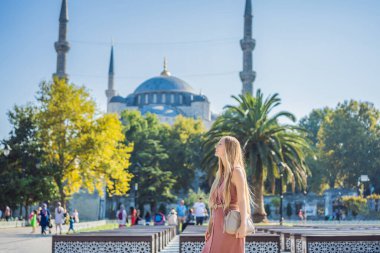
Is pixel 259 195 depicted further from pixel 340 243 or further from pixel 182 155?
pixel 182 155

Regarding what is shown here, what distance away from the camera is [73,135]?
33.9m

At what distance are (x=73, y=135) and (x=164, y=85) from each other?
66.7 meters

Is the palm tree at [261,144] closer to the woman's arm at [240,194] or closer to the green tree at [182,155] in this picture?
the woman's arm at [240,194]

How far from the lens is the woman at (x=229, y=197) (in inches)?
198

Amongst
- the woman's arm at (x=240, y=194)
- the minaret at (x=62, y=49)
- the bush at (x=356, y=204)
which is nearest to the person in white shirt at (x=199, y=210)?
the woman's arm at (x=240, y=194)

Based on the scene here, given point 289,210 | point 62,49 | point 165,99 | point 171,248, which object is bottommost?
point 171,248

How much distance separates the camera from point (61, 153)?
111 feet

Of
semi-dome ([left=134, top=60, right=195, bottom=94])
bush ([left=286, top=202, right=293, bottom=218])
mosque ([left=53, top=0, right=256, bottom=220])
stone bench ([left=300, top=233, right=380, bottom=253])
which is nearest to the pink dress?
stone bench ([left=300, top=233, right=380, bottom=253])

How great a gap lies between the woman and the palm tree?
73.8ft

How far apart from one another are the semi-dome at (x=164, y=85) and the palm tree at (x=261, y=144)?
229ft

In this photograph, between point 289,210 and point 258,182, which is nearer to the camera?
point 258,182

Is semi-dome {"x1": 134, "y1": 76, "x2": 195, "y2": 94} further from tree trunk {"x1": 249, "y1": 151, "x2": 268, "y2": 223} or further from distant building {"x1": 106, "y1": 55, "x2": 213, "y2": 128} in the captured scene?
tree trunk {"x1": 249, "y1": 151, "x2": 268, "y2": 223}

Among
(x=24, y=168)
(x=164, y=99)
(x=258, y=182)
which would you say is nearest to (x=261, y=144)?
(x=258, y=182)

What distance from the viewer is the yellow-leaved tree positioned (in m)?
33.4
